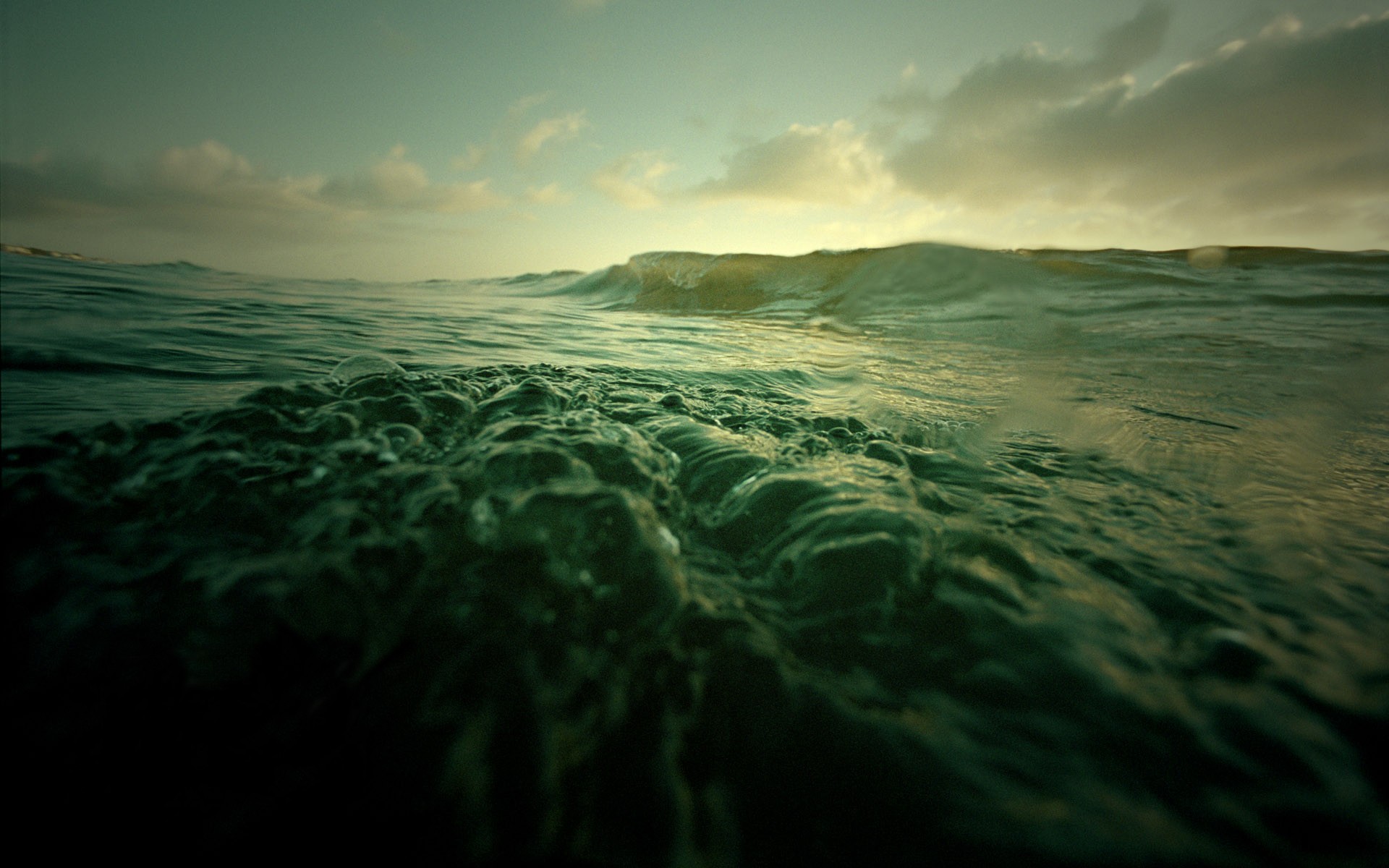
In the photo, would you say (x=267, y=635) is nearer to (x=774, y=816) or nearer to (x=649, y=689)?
(x=649, y=689)

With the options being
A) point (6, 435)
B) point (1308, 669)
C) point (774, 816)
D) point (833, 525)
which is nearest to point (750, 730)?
point (774, 816)

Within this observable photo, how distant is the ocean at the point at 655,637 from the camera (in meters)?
0.81

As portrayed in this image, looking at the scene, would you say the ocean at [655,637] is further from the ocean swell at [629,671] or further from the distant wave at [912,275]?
the distant wave at [912,275]

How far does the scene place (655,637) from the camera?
116 centimetres

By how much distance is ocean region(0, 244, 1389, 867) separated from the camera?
81 centimetres

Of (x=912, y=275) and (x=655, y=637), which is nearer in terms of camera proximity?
(x=655, y=637)

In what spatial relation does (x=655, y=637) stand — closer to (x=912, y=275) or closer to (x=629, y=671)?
(x=629, y=671)

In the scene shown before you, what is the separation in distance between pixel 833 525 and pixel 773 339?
21.2 ft

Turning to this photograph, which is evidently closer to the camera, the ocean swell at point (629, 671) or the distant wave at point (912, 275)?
the ocean swell at point (629, 671)

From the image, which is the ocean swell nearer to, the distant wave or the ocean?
the ocean

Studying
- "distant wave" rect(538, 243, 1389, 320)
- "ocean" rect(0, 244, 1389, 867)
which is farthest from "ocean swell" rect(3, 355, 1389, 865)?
"distant wave" rect(538, 243, 1389, 320)

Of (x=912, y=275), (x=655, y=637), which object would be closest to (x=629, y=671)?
(x=655, y=637)

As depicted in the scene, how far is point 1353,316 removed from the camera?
724 cm

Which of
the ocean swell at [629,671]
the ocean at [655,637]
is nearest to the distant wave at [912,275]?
the ocean at [655,637]
